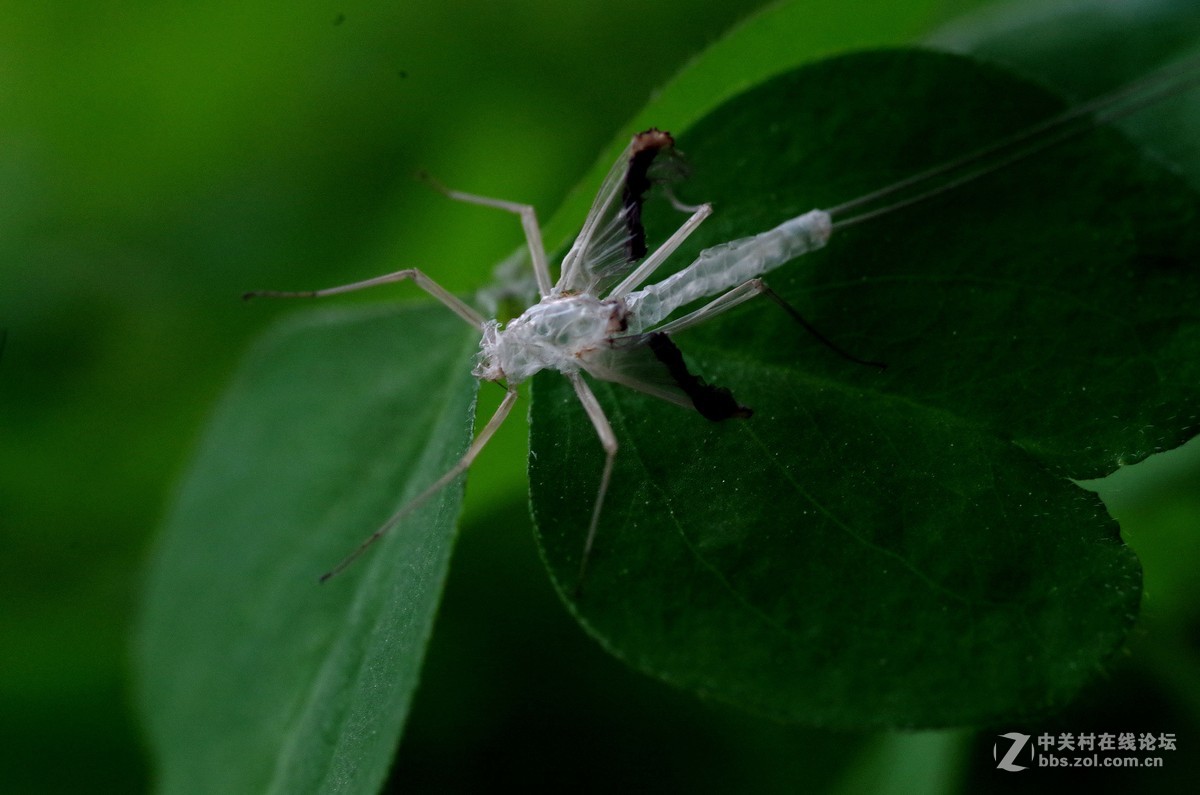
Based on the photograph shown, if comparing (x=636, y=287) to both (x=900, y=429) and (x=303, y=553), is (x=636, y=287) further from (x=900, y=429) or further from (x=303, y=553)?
(x=303, y=553)

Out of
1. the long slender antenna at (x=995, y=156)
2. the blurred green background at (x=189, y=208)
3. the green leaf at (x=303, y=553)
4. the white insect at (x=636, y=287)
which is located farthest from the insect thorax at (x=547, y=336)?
the blurred green background at (x=189, y=208)

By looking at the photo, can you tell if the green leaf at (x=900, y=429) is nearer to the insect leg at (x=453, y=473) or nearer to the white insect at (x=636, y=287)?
the white insect at (x=636, y=287)

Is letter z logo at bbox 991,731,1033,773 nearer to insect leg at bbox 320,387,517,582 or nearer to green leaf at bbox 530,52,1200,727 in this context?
green leaf at bbox 530,52,1200,727

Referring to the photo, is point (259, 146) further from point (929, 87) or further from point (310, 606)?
point (929, 87)

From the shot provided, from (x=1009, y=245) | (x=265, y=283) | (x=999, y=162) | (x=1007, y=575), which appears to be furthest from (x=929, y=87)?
(x=265, y=283)

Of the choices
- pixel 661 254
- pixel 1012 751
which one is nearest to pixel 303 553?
pixel 661 254

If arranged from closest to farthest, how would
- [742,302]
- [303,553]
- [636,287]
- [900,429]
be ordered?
[900,429] < [742,302] < [636,287] < [303,553]
